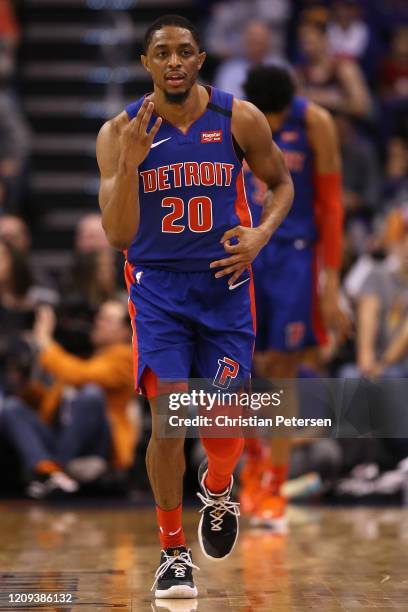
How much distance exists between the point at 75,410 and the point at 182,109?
3.56m

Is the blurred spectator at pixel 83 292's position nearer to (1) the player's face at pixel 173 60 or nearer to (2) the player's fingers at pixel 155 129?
(1) the player's face at pixel 173 60

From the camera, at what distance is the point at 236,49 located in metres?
11.8

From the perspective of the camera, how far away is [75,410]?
7969 millimetres

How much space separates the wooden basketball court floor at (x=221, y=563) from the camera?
449 centimetres

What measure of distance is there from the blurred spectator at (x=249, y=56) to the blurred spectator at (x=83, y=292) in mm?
2916

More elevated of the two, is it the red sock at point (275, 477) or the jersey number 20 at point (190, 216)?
the jersey number 20 at point (190, 216)

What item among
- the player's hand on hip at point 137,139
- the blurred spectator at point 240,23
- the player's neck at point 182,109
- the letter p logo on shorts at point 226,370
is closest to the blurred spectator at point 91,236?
the blurred spectator at point 240,23

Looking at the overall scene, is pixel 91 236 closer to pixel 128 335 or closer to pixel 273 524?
pixel 128 335

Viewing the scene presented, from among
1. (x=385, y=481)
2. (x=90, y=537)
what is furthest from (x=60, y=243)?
(x=90, y=537)

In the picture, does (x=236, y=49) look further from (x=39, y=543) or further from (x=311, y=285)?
(x=39, y=543)

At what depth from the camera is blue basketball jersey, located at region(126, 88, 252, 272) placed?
474 centimetres

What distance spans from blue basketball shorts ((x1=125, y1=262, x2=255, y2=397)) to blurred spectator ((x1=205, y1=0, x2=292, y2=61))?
728 centimetres

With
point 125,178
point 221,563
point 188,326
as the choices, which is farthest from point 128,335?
point 125,178

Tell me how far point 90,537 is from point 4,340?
2.12m
